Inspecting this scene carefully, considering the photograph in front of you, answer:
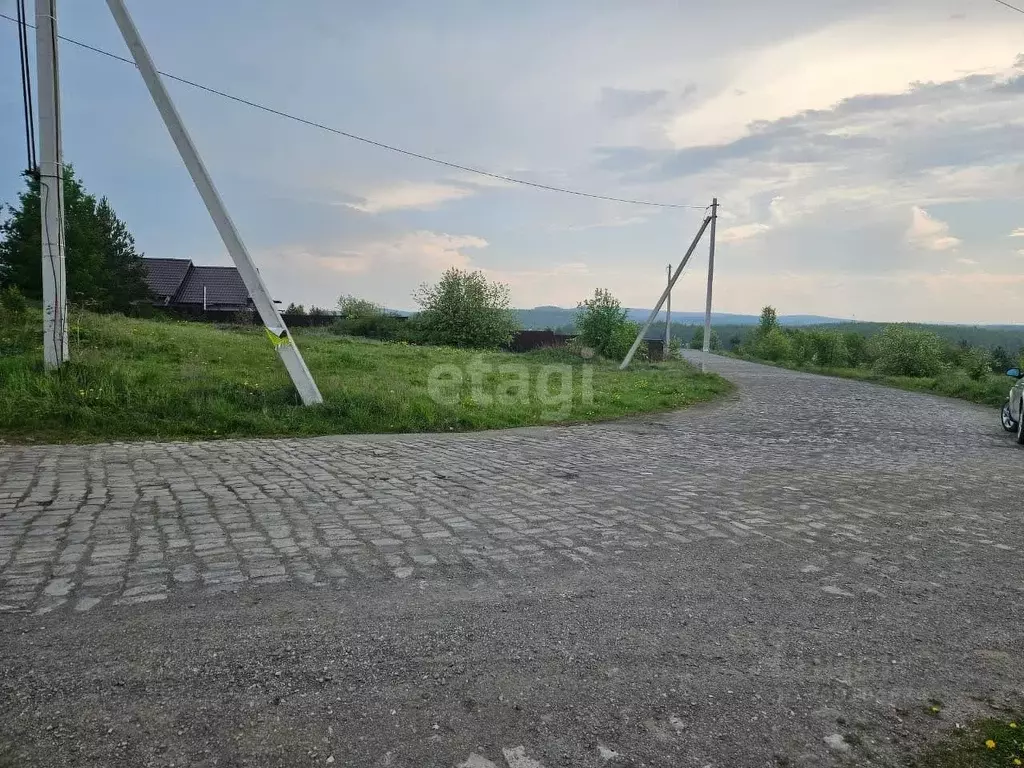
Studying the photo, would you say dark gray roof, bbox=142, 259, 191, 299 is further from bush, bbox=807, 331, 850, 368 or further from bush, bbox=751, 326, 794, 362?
bush, bbox=751, 326, 794, 362

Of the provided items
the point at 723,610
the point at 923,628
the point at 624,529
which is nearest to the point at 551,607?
the point at 723,610

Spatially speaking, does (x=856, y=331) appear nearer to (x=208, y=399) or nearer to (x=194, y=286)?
(x=194, y=286)

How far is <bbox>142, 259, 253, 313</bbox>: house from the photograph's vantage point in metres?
50.3

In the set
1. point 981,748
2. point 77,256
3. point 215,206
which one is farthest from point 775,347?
point 981,748

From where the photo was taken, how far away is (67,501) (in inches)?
206

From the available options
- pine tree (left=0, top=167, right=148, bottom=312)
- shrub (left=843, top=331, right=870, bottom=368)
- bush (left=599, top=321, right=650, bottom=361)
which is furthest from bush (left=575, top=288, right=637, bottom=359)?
shrub (left=843, top=331, right=870, bottom=368)

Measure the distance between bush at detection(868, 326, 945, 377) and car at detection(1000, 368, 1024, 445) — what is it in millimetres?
28320

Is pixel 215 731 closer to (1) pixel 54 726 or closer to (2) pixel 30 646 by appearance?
(1) pixel 54 726

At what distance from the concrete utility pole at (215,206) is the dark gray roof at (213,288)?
44.0 metres

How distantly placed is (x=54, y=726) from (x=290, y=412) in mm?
7563

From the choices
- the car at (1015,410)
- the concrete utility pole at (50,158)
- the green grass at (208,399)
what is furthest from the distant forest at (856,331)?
the concrete utility pole at (50,158)

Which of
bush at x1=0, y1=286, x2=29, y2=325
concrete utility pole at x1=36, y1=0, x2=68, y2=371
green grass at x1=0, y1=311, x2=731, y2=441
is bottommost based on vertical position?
green grass at x1=0, y1=311, x2=731, y2=441

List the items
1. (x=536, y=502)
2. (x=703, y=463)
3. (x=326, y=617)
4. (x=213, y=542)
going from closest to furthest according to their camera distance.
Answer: (x=326, y=617), (x=213, y=542), (x=536, y=502), (x=703, y=463)

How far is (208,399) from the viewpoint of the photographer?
31.4 feet
